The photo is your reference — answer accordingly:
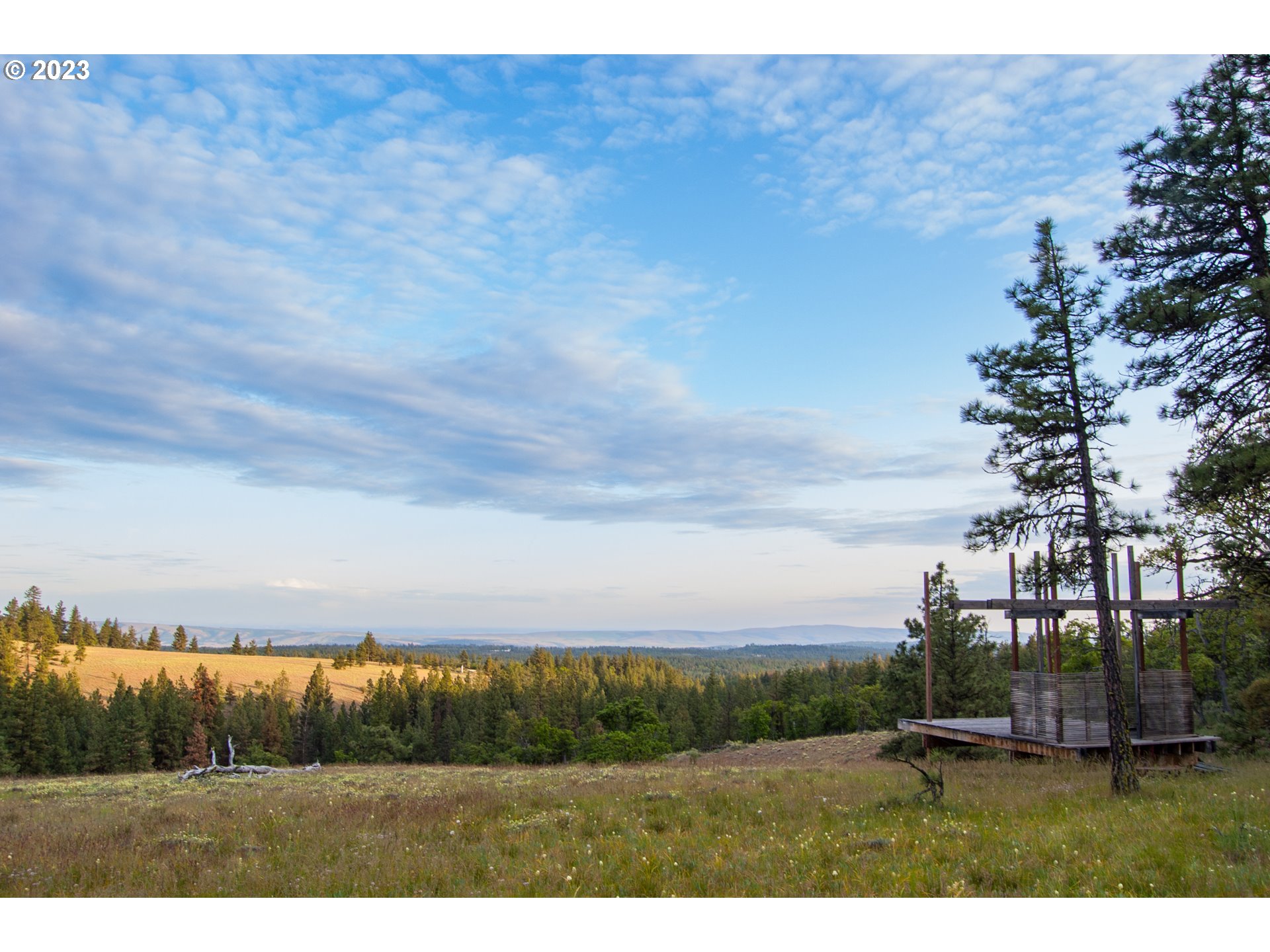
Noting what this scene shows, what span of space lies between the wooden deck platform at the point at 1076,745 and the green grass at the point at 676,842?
1711 mm

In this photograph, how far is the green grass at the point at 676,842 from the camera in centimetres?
788

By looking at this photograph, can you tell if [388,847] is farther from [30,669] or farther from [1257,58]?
[30,669]

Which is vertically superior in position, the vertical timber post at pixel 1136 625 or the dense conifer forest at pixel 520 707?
the vertical timber post at pixel 1136 625

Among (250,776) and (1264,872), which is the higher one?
(1264,872)

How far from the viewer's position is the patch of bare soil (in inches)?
1117

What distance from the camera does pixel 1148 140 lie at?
44.9 feet

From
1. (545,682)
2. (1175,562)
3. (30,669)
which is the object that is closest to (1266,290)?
(1175,562)

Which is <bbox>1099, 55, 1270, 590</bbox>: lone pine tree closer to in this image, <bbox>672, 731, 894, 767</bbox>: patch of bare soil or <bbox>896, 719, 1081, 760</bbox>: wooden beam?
<bbox>896, 719, 1081, 760</bbox>: wooden beam

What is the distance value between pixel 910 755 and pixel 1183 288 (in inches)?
759

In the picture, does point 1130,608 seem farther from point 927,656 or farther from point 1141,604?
point 927,656

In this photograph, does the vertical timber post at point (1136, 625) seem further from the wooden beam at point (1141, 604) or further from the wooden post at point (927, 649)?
the wooden post at point (927, 649)

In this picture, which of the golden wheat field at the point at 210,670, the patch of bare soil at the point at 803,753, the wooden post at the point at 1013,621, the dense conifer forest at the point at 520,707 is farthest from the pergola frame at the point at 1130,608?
the golden wheat field at the point at 210,670

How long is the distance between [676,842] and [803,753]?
2621cm

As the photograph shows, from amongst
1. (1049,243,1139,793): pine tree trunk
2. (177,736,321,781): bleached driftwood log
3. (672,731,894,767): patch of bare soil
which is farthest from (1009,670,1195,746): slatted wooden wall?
(177,736,321,781): bleached driftwood log
